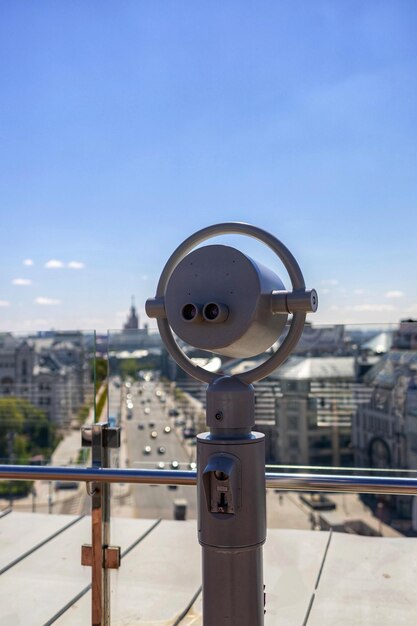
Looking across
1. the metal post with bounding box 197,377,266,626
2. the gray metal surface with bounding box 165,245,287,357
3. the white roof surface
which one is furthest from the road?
the gray metal surface with bounding box 165,245,287,357

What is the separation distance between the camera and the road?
169 centimetres

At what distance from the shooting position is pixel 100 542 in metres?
1.48

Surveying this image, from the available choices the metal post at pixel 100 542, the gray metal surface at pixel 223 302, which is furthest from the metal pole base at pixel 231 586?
the metal post at pixel 100 542

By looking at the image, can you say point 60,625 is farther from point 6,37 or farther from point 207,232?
point 6,37

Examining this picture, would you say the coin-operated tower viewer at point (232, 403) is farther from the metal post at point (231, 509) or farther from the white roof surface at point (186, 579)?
the white roof surface at point (186, 579)

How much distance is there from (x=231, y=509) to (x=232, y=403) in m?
0.19

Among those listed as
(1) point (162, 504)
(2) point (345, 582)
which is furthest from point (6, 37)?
(2) point (345, 582)

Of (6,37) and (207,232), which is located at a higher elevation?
(6,37)

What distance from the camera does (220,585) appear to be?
3.28 feet

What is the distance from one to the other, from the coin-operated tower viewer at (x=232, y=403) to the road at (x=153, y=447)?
0.94 feet

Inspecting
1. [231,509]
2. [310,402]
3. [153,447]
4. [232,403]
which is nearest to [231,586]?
[231,509]

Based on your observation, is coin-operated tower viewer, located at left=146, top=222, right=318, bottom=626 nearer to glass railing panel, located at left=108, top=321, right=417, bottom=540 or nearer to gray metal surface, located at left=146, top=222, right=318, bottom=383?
gray metal surface, located at left=146, top=222, right=318, bottom=383

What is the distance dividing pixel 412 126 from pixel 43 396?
316 inches

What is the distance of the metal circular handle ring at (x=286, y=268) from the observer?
101cm
